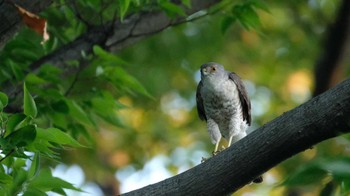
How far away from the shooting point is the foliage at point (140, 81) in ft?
15.0

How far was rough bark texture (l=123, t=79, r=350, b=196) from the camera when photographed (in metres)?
3.00

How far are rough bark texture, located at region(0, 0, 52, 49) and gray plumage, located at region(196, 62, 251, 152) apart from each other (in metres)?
1.41

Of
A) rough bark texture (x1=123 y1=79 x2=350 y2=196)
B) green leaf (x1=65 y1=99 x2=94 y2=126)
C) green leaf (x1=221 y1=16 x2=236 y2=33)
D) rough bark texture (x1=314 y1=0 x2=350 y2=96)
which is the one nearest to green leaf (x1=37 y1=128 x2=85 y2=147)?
rough bark texture (x1=123 y1=79 x2=350 y2=196)

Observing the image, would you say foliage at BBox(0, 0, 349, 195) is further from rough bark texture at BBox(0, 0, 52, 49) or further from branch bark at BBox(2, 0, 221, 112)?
rough bark texture at BBox(0, 0, 52, 49)

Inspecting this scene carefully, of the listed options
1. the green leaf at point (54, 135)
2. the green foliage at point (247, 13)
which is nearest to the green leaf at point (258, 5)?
the green foliage at point (247, 13)

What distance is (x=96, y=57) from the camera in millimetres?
5375

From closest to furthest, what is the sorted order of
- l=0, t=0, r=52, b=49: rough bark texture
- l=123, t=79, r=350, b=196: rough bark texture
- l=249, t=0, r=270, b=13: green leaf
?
l=123, t=79, r=350, b=196: rough bark texture < l=0, t=0, r=52, b=49: rough bark texture < l=249, t=0, r=270, b=13: green leaf

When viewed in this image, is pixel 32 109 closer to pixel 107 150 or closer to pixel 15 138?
pixel 15 138

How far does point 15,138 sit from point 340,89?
140cm

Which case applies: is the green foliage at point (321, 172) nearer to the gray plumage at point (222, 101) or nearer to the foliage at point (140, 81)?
the foliage at point (140, 81)

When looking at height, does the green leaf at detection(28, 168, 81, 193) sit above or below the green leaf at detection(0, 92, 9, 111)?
below

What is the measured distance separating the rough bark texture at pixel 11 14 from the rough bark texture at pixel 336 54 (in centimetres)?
344

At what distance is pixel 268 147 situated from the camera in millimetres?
3211

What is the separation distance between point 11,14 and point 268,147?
1.99 meters
